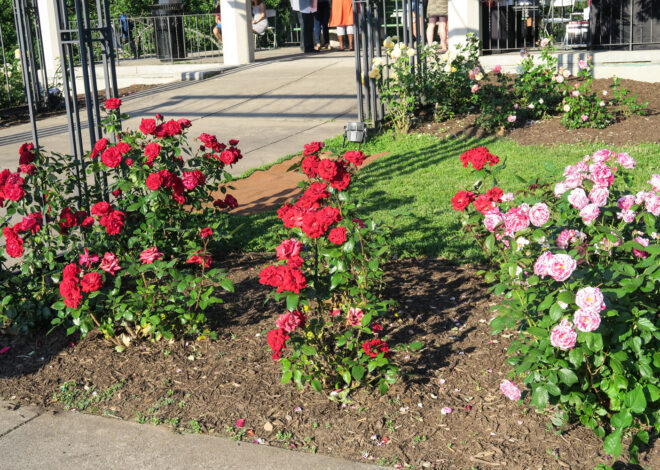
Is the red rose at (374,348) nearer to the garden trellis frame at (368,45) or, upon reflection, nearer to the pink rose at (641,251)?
the pink rose at (641,251)

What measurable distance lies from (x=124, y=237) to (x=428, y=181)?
131 inches

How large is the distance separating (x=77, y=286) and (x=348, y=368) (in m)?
1.47

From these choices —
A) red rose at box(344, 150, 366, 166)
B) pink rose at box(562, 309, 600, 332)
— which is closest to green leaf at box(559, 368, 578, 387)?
pink rose at box(562, 309, 600, 332)

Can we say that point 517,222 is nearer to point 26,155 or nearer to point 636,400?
point 636,400

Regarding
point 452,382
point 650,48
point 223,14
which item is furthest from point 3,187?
point 223,14

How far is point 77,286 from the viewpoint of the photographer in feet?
13.1

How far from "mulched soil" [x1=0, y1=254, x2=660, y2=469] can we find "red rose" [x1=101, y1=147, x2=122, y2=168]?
1030 mm

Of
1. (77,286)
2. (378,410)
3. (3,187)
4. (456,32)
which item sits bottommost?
(378,410)

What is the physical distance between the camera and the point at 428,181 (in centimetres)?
737

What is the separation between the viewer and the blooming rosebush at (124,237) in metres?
4.17

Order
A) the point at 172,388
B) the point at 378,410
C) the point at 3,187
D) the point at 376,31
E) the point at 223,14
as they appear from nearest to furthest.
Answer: the point at 378,410 → the point at 172,388 → the point at 3,187 → the point at 376,31 → the point at 223,14

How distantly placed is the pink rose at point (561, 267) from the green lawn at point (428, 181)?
1.84 meters

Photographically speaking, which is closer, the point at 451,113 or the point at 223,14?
the point at 451,113

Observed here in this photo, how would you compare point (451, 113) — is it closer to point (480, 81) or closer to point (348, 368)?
point (480, 81)
